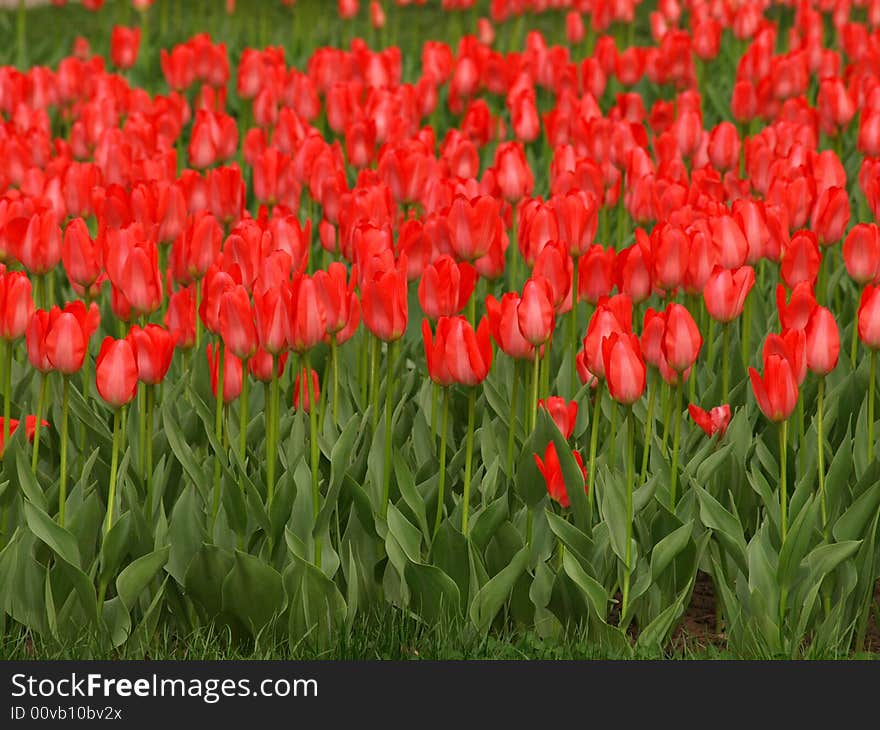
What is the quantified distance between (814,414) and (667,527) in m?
0.78

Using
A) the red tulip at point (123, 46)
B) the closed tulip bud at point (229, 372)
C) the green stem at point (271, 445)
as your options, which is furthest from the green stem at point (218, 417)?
the red tulip at point (123, 46)

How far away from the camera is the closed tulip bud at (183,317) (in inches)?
149

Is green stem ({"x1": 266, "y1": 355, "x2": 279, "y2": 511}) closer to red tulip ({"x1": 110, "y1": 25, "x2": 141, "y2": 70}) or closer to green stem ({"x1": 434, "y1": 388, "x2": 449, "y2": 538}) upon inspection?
green stem ({"x1": 434, "y1": 388, "x2": 449, "y2": 538})

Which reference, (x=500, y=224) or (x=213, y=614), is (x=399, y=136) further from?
(x=213, y=614)

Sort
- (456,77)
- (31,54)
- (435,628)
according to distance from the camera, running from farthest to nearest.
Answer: (31,54), (456,77), (435,628)

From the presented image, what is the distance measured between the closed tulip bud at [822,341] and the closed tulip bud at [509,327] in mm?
632

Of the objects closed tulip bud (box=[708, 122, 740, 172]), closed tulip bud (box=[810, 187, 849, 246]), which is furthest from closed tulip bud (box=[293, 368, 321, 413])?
closed tulip bud (box=[708, 122, 740, 172])

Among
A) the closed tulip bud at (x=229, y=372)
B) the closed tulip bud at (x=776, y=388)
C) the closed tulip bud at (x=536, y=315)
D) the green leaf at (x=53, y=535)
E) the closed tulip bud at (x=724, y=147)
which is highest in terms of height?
the closed tulip bud at (x=724, y=147)

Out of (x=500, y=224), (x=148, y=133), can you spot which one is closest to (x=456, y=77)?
(x=148, y=133)

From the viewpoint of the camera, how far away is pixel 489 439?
3.86 m

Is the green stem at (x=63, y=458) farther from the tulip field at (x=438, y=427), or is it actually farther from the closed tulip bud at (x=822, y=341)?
the closed tulip bud at (x=822, y=341)

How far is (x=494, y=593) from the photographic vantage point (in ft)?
11.1

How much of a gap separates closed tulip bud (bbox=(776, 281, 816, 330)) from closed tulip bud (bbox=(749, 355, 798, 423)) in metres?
0.28

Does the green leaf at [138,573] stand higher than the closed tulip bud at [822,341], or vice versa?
the closed tulip bud at [822,341]
